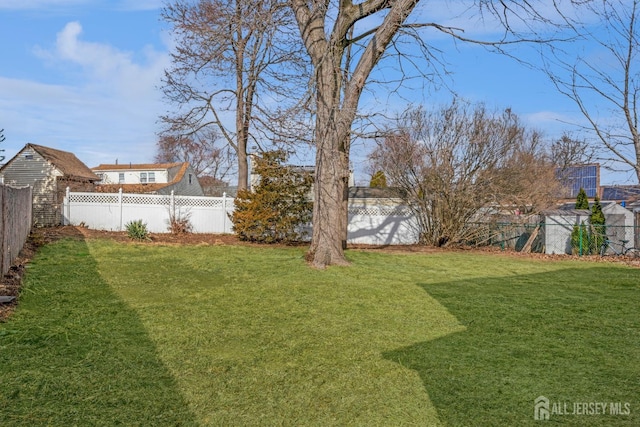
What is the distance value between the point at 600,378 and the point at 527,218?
12.4m

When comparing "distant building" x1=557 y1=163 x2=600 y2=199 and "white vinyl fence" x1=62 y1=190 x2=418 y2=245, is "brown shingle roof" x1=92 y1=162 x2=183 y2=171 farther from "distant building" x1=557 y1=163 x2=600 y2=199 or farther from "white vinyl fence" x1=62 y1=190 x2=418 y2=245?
"distant building" x1=557 y1=163 x2=600 y2=199

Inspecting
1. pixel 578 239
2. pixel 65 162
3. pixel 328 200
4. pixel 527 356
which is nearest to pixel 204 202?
pixel 328 200

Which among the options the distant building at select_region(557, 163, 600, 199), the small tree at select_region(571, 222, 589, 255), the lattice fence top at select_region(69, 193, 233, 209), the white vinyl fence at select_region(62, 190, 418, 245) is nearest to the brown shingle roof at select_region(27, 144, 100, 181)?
the lattice fence top at select_region(69, 193, 233, 209)

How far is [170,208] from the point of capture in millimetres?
16422

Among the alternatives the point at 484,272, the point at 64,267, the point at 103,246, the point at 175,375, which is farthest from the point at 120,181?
the point at 175,375

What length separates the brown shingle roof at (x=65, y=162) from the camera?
22309 millimetres

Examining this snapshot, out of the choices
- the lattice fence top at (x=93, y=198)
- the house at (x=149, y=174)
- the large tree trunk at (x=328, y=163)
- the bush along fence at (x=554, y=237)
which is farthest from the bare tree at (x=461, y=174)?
the house at (x=149, y=174)

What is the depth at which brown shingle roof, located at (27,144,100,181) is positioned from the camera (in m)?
22.3

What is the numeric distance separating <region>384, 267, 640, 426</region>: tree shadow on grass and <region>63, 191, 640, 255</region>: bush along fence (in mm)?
8467

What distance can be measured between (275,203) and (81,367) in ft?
35.6

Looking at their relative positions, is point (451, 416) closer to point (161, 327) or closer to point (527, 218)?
point (161, 327)

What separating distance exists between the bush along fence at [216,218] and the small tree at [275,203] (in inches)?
102

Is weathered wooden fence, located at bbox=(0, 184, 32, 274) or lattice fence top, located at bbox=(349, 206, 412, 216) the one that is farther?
lattice fence top, located at bbox=(349, 206, 412, 216)

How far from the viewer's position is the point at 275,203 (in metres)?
14.2
